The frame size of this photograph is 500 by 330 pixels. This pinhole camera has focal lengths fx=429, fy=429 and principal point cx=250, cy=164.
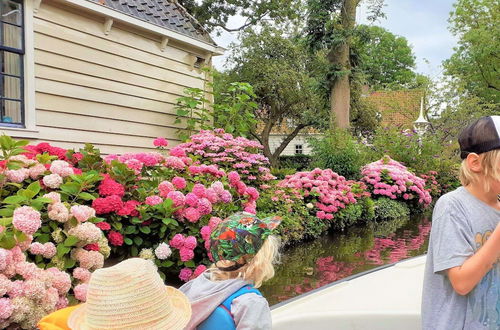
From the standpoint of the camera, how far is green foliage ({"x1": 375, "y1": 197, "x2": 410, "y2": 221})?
11125 millimetres

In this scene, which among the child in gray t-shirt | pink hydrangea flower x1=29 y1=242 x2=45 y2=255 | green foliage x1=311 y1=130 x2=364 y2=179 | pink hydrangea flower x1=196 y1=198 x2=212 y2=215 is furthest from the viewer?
green foliage x1=311 y1=130 x2=364 y2=179

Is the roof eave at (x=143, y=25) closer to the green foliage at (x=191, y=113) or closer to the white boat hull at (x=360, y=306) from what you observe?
A: the green foliage at (x=191, y=113)

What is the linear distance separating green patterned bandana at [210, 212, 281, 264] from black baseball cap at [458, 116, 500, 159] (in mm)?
754

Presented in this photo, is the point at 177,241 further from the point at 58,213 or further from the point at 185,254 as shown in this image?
the point at 58,213

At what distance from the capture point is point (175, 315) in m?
1.43

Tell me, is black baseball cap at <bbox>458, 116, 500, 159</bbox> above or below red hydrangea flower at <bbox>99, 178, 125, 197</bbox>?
above

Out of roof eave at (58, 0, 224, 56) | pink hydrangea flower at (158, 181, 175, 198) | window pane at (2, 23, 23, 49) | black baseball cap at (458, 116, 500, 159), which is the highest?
roof eave at (58, 0, 224, 56)

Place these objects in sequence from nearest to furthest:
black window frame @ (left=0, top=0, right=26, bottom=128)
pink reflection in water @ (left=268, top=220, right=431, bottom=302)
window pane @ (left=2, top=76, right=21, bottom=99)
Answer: pink reflection in water @ (left=268, top=220, right=431, bottom=302) < black window frame @ (left=0, top=0, right=26, bottom=128) < window pane @ (left=2, top=76, right=21, bottom=99)

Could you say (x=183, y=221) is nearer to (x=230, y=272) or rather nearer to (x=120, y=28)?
(x=230, y=272)

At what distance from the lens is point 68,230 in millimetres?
3002

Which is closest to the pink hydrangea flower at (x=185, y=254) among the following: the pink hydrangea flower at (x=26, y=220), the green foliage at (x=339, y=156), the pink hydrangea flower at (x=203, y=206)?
the pink hydrangea flower at (x=203, y=206)

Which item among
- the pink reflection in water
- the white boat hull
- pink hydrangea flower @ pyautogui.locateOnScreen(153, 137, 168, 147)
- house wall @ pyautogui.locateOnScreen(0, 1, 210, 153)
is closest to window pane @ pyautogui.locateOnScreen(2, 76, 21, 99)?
house wall @ pyautogui.locateOnScreen(0, 1, 210, 153)

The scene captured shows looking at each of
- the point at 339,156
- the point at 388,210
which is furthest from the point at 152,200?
the point at 339,156

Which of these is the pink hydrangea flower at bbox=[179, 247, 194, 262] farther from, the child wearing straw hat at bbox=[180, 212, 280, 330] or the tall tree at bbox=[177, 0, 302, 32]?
the tall tree at bbox=[177, 0, 302, 32]
